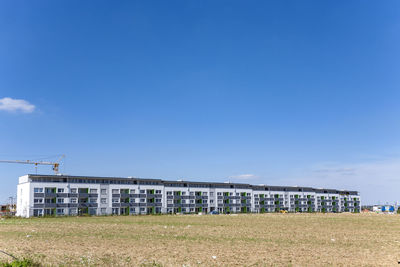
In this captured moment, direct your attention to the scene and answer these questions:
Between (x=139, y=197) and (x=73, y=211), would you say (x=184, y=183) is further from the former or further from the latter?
(x=73, y=211)

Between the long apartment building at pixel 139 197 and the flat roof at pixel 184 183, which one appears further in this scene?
the flat roof at pixel 184 183

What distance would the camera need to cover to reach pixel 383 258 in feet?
76.8

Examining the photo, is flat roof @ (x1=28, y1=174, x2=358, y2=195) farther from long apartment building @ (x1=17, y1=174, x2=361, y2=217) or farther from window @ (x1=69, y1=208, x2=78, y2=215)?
window @ (x1=69, y1=208, x2=78, y2=215)

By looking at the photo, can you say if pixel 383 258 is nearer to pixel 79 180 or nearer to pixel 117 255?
pixel 117 255

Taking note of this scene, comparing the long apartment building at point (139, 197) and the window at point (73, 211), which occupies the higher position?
the long apartment building at point (139, 197)

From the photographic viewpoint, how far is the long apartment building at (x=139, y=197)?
380ft

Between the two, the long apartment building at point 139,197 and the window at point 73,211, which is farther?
the window at point 73,211

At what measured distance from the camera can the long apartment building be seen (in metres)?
116

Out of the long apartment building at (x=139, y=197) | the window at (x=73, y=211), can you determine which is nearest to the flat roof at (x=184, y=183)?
the long apartment building at (x=139, y=197)

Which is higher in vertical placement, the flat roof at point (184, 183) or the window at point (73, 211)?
the flat roof at point (184, 183)

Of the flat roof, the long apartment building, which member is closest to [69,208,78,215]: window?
the long apartment building

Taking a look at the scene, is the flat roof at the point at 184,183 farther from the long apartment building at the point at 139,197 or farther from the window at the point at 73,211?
the window at the point at 73,211

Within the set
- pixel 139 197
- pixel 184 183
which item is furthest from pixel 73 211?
pixel 184 183

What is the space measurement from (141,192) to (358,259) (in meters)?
121
